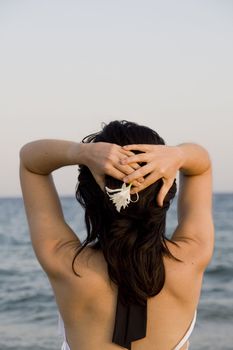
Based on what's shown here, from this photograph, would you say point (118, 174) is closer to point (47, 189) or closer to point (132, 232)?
point (132, 232)

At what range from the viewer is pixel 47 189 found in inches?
86.7

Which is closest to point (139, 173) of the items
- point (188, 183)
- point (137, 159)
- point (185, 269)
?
point (137, 159)

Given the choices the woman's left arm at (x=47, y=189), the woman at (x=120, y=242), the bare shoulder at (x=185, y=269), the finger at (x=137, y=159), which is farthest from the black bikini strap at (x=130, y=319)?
the finger at (x=137, y=159)

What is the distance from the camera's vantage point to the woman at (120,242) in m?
1.94

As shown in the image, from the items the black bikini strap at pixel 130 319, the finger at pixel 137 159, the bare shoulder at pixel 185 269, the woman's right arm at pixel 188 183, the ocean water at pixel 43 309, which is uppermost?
the finger at pixel 137 159

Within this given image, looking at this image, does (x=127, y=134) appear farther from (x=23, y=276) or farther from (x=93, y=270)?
(x=23, y=276)

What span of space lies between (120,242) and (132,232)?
0.14 feet

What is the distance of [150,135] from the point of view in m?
2.02

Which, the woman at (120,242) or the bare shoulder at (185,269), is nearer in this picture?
the woman at (120,242)

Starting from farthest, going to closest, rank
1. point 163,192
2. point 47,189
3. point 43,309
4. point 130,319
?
point 43,309
point 47,189
point 130,319
point 163,192

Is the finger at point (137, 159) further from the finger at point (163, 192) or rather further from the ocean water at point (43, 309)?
the ocean water at point (43, 309)

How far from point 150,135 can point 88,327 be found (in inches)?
23.4

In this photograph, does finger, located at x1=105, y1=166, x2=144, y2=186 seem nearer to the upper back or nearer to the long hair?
the long hair

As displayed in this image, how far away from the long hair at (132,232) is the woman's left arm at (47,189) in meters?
0.07
